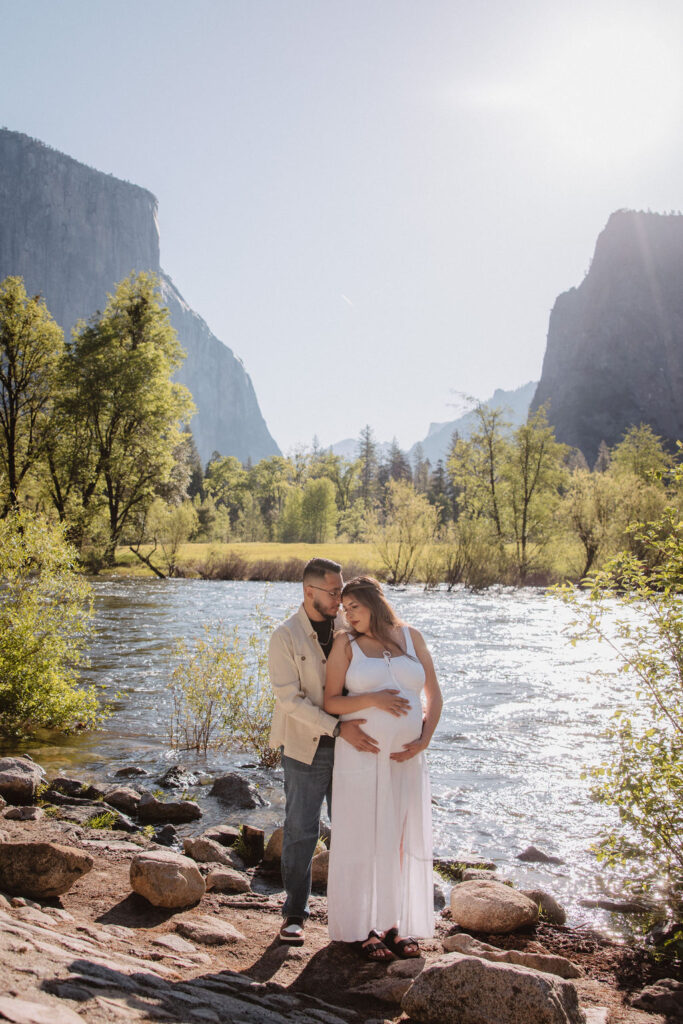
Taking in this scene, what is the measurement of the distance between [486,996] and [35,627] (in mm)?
8082

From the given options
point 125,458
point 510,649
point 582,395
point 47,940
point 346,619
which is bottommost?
point 510,649

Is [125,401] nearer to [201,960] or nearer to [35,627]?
[35,627]

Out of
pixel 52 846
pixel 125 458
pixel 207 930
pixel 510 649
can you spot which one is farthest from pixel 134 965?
pixel 125 458

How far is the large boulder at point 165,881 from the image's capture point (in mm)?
5062

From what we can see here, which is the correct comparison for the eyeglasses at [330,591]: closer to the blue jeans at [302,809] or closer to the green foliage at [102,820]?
the blue jeans at [302,809]

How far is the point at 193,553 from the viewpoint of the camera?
47875 millimetres

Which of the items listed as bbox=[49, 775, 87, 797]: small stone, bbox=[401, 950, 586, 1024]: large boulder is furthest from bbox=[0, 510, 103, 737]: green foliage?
bbox=[401, 950, 586, 1024]: large boulder

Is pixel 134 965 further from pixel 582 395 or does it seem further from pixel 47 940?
pixel 582 395

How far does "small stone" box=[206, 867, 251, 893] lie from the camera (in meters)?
5.81

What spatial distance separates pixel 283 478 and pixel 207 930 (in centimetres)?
9600

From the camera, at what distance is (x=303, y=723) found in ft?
14.5

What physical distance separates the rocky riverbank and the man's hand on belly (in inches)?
45.9

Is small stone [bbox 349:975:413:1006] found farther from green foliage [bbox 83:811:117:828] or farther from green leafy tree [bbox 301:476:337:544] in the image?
green leafy tree [bbox 301:476:337:544]

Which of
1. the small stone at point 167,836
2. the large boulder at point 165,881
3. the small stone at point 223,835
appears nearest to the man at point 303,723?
the large boulder at point 165,881
